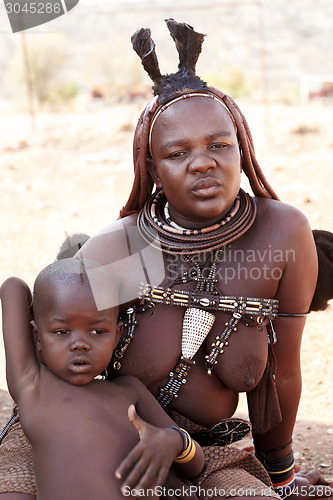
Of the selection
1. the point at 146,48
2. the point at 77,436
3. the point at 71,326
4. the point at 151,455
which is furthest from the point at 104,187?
the point at 151,455

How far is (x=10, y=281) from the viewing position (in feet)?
7.94

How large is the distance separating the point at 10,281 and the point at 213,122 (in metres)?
0.95

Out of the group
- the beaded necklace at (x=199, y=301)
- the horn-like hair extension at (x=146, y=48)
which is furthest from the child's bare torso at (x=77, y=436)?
the horn-like hair extension at (x=146, y=48)

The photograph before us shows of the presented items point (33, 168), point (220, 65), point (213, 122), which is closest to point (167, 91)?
point (213, 122)

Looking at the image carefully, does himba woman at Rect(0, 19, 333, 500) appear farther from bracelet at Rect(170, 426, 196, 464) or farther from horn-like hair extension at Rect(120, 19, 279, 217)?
bracelet at Rect(170, 426, 196, 464)

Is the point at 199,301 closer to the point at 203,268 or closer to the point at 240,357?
the point at 203,268

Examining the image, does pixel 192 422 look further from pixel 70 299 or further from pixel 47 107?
pixel 47 107

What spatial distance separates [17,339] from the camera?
91.0 inches

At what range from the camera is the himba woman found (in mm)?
2408

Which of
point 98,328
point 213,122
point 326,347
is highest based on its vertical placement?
point 213,122

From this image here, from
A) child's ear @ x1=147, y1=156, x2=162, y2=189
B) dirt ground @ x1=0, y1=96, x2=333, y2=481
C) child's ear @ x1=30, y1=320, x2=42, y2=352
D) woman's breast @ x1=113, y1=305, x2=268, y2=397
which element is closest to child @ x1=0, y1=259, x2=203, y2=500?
child's ear @ x1=30, y1=320, x2=42, y2=352

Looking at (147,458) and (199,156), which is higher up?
(199,156)

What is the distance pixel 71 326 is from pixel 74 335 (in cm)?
3

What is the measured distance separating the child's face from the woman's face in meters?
0.52
